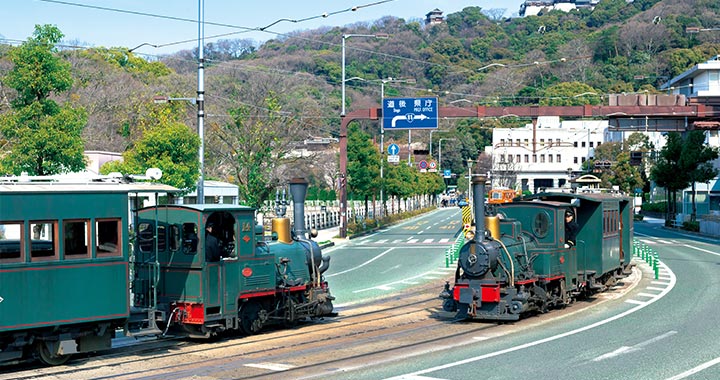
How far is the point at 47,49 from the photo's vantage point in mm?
23828

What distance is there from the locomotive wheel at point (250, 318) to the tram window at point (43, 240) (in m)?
4.67

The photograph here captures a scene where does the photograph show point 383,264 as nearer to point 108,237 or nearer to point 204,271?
point 204,271

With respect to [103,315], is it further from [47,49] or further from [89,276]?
[47,49]

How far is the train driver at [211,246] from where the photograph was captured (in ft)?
54.2

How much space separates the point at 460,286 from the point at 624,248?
10055 millimetres

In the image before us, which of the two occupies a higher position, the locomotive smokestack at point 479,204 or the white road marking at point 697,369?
the locomotive smokestack at point 479,204

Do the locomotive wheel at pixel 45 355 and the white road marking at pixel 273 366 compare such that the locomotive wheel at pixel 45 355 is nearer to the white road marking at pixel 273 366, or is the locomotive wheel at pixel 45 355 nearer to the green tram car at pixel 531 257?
the white road marking at pixel 273 366

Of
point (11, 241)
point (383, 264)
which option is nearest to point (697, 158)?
point (383, 264)

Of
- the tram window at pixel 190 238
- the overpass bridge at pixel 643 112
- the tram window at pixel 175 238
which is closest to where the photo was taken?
the tram window at pixel 190 238

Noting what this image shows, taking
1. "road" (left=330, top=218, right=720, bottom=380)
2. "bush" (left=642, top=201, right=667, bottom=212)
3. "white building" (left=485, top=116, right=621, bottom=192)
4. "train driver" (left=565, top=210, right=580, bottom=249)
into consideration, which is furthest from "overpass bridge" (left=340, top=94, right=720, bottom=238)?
"white building" (left=485, top=116, right=621, bottom=192)

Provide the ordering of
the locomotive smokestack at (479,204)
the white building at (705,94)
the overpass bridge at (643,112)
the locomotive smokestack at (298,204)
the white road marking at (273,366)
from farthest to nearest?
the white building at (705,94) < the overpass bridge at (643,112) < the locomotive smokestack at (298,204) < the locomotive smokestack at (479,204) < the white road marking at (273,366)

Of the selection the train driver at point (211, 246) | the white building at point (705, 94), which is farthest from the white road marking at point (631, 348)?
the white building at point (705, 94)

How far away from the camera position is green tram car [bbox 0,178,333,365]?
13.6m

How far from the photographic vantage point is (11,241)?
13.6 m
